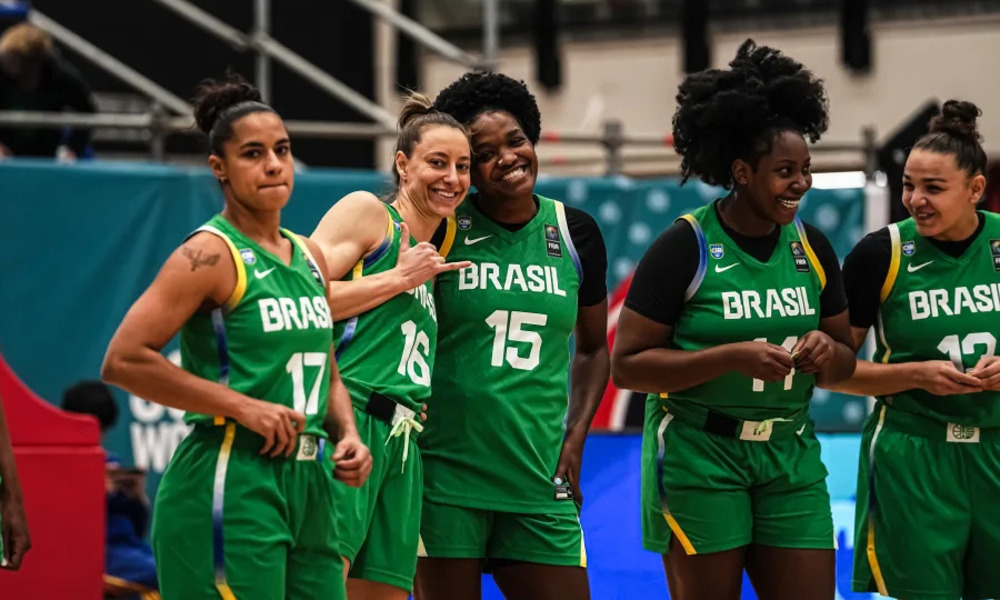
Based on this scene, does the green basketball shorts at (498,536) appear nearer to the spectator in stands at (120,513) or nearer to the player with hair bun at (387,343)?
the player with hair bun at (387,343)

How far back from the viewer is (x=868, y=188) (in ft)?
31.4

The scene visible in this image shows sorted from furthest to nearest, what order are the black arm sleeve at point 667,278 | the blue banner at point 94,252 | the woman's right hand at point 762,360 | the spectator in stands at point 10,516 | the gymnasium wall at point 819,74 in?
the gymnasium wall at point 819,74, the blue banner at point 94,252, the black arm sleeve at point 667,278, the woman's right hand at point 762,360, the spectator in stands at point 10,516

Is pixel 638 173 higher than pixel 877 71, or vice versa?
pixel 877 71

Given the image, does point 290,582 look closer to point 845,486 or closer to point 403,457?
point 403,457

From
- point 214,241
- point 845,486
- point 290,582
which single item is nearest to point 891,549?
point 845,486

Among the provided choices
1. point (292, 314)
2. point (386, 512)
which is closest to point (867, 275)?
point (386, 512)

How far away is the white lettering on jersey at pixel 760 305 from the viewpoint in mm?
4766

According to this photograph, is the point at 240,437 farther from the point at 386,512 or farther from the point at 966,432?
the point at 966,432

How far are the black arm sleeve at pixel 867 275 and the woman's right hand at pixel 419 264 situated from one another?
4.97 feet

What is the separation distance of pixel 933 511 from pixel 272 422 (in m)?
2.44

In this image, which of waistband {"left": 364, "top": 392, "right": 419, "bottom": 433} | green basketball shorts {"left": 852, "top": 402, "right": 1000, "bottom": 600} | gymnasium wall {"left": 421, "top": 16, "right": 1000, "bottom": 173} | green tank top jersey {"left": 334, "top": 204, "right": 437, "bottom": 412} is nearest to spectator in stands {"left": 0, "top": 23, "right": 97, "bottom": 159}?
gymnasium wall {"left": 421, "top": 16, "right": 1000, "bottom": 173}

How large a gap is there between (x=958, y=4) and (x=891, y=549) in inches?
384

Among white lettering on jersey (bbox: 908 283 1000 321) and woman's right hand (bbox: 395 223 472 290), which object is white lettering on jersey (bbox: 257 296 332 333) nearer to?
woman's right hand (bbox: 395 223 472 290)

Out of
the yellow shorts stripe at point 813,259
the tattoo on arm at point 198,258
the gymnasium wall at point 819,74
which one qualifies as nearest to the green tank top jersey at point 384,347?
the tattoo on arm at point 198,258
